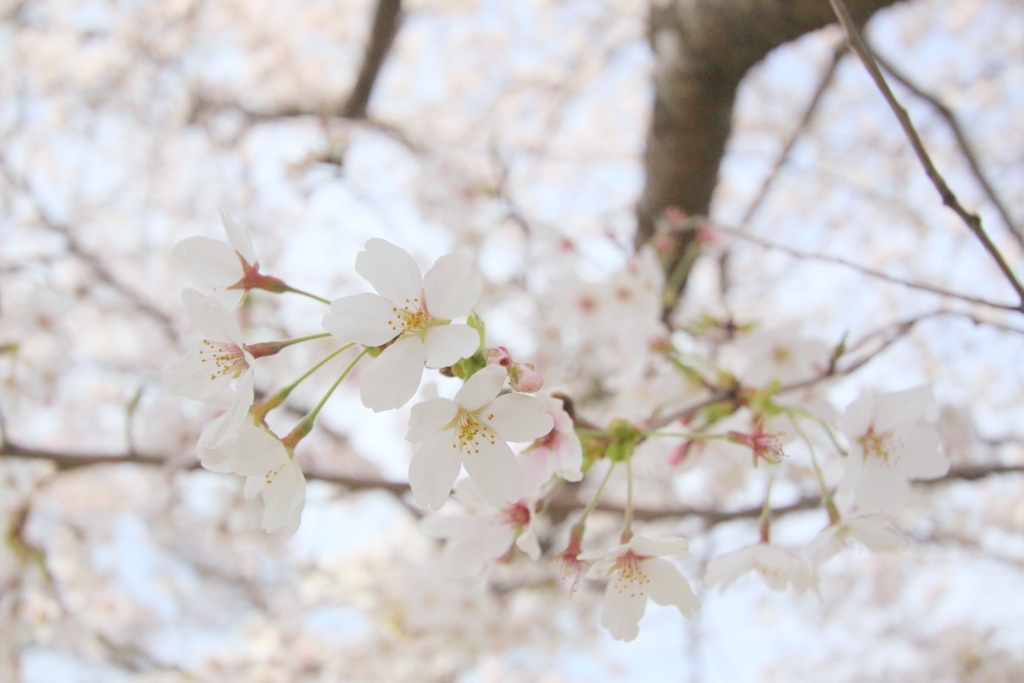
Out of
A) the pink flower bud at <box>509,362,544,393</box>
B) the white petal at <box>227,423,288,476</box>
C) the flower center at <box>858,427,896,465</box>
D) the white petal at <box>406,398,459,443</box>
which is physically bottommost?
the white petal at <box>227,423,288,476</box>

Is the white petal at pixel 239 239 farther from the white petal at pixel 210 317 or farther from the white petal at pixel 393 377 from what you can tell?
the white petal at pixel 393 377

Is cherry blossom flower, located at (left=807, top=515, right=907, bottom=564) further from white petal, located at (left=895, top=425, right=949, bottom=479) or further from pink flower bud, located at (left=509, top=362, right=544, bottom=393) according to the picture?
pink flower bud, located at (left=509, top=362, right=544, bottom=393)

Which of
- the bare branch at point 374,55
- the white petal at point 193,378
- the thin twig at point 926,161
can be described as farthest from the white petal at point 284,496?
the bare branch at point 374,55

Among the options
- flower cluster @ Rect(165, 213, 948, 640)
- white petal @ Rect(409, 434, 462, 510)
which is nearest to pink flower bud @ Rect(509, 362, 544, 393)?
flower cluster @ Rect(165, 213, 948, 640)

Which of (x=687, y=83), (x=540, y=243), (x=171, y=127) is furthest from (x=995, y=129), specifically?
(x=171, y=127)

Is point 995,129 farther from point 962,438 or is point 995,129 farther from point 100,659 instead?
point 100,659

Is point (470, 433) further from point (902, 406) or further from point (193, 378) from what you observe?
point (902, 406)
